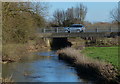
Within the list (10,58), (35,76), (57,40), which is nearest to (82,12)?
(57,40)

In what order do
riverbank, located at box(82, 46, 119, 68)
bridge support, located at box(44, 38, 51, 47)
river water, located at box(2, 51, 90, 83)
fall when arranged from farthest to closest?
bridge support, located at box(44, 38, 51, 47) → riverbank, located at box(82, 46, 119, 68) → river water, located at box(2, 51, 90, 83)

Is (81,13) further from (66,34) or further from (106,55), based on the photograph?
(106,55)

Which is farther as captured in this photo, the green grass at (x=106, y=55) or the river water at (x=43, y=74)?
the green grass at (x=106, y=55)

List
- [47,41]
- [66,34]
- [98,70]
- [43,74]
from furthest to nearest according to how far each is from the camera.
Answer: [47,41] < [66,34] < [43,74] < [98,70]

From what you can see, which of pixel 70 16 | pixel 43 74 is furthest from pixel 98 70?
pixel 70 16

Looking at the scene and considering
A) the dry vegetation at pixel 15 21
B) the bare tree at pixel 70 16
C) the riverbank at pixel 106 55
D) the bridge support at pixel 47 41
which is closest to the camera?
the riverbank at pixel 106 55

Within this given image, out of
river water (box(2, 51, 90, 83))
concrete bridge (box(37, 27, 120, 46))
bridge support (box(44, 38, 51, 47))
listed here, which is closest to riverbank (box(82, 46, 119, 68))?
river water (box(2, 51, 90, 83))

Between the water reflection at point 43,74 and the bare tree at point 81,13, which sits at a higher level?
the bare tree at point 81,13

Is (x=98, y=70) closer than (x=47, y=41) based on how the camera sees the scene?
Yes

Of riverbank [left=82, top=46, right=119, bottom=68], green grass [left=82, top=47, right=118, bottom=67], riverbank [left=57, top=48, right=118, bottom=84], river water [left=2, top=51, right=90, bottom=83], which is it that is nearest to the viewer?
riverbank [left=57, top=48, right=118, bottom=84]

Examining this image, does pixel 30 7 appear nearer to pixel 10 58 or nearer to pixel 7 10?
pixel 7 10

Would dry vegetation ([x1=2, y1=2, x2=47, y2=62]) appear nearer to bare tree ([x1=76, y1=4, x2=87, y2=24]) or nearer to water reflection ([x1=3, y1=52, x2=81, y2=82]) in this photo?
water reflection ([x1=3, y1=52, x2=81, y2=82])

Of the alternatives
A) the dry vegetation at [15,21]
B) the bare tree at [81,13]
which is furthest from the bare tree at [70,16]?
the dry vegetation at [15,21]

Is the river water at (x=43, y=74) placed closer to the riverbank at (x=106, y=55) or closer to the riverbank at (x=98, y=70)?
the riverbank at (x=98, y=70)
